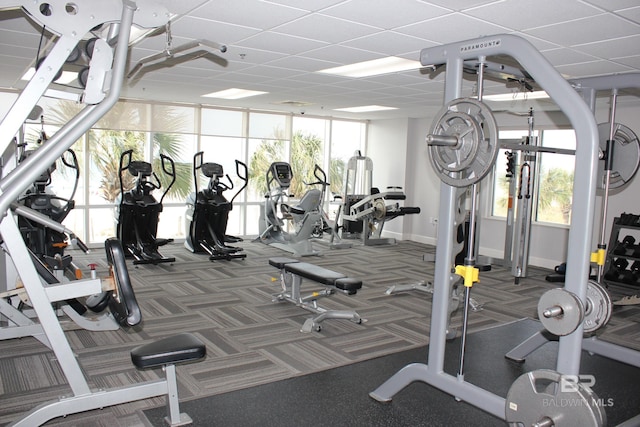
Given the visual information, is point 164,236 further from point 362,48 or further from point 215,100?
point 362,48

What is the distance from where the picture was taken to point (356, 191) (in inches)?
389

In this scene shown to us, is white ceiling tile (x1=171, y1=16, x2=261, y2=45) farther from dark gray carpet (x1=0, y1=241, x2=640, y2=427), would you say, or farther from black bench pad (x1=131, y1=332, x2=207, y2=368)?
dark gray carpet (x1=0, y1=241, x2=640, y2=427)

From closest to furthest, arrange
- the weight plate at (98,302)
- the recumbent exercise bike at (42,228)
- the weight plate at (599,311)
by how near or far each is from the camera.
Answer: the weight plate at (599,311)
the weight plate at (98,302)
the recumbent exercise bike at (42,228)

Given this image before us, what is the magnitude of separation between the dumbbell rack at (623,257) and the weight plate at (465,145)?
4.16 m

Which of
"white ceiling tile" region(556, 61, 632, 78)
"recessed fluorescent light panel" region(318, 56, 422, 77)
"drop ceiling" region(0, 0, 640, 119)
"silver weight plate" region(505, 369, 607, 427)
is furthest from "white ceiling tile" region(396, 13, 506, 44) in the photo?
"silver weight plate" region(505, 369, 607, 427)

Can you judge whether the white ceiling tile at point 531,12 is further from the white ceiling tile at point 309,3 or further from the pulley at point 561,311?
the pulley at point 561,311

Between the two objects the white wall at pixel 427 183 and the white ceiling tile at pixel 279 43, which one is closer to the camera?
the white ceiling tile at pixel 279 43

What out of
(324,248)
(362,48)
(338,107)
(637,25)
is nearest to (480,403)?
(637,25)

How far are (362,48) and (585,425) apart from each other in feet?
9.89

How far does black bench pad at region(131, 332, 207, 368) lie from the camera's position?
7.67ft

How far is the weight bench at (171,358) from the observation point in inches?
92.6

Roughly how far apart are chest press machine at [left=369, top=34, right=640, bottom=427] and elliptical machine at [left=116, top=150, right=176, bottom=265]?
424 centimetres

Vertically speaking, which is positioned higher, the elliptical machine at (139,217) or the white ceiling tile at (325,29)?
the white ceiling tile at (325,29)

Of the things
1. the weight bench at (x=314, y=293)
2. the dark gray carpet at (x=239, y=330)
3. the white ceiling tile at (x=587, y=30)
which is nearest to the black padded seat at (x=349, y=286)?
the weight bench at (x=314, y=293)
